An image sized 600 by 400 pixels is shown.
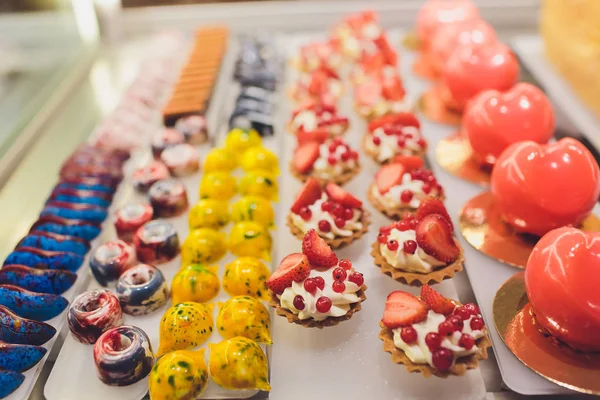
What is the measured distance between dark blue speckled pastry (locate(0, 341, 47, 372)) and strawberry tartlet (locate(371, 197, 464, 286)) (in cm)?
125

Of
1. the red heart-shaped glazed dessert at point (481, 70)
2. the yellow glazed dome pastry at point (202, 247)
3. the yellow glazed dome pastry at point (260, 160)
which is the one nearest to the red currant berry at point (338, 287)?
the yellow glazed dome pastry at point (202, 247)

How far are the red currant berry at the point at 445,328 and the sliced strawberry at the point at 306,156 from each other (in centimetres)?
117

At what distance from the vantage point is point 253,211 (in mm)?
2383

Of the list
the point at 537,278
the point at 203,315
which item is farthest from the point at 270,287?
the point at 537,278

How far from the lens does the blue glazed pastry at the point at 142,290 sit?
78.5 inches

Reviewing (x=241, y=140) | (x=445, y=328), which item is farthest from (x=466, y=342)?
(x=241, y=140)

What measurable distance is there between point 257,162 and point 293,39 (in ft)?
5.96

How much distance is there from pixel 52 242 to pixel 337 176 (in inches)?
50.4

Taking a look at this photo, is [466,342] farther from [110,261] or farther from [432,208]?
[110,261]

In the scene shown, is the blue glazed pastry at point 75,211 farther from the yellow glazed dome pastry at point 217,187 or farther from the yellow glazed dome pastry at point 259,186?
the yellow glazed dome pastry at point 259,186

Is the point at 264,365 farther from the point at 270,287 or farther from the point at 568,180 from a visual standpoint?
the point at 568,180

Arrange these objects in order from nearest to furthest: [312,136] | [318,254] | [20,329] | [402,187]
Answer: [20,329]
[318,254]
[402,187]
[312,136]

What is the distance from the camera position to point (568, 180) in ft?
6.70

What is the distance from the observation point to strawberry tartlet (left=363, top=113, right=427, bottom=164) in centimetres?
276
